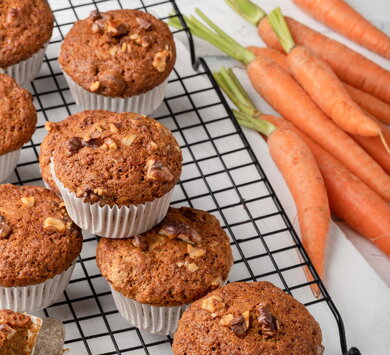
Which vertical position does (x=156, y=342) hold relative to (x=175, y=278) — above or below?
below

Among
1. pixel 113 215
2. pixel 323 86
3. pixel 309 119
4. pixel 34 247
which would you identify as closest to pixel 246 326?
pixel 113 215

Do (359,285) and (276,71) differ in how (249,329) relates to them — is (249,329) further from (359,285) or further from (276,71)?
(276,71)

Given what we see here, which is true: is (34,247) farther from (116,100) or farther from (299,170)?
(299,170)

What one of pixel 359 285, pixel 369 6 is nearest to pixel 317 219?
pixel 359 285

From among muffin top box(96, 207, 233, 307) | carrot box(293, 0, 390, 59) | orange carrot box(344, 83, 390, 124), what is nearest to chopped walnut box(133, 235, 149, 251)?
muffin top box(96, 207, 233, 307)

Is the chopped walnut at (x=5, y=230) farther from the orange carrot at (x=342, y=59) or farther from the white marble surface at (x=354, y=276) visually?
the orange carrot at (x=342, y=59)

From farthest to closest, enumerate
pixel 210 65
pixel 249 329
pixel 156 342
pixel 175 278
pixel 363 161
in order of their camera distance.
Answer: pixel 210 65, pixel 363 161, pixel 156 342, pixel 175 278, pixel 249 329

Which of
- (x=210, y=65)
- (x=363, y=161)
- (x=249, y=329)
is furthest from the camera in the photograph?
(x=210, y=65)

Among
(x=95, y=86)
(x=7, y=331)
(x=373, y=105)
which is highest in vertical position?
(x=95, y=86)
